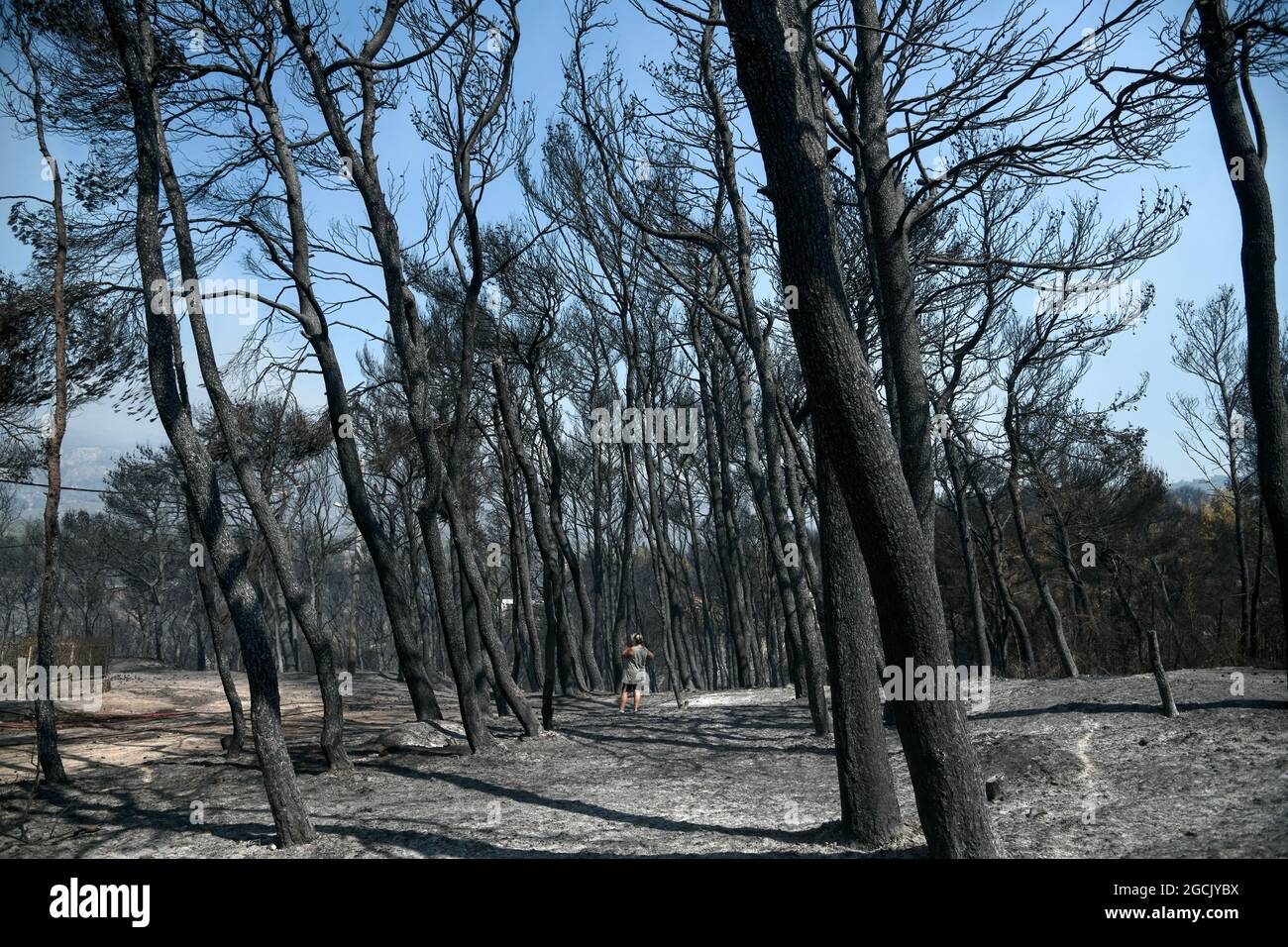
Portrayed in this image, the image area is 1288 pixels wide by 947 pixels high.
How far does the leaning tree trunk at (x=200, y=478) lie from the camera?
6.66 meters

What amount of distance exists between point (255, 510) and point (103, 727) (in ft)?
25.4

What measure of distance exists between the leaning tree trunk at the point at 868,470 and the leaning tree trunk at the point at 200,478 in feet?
14.7

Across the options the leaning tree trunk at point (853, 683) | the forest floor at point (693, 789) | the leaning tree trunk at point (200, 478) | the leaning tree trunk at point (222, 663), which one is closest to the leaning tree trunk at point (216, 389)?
the leaning tree trunk at point (200, 478)

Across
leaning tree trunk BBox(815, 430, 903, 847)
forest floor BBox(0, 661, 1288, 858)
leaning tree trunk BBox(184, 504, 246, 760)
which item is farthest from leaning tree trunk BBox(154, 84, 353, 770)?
leaning tree trunk BBox(815, 430, 903, 847)

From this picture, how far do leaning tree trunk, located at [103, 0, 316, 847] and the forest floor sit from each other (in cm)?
52

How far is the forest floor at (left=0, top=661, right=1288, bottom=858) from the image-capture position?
591 centimetres

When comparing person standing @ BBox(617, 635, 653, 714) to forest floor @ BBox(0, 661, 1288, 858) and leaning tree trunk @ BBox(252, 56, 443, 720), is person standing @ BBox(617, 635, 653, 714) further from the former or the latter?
leaning tree trunk @ BBox(252, 56, 443, 720)

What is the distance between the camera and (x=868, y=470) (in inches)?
180

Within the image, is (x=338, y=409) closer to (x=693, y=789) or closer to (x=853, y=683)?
(x=693, y=789)

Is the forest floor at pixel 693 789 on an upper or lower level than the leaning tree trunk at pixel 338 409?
lower

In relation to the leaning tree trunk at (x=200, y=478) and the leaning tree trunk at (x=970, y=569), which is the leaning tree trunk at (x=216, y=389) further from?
the leaning tree trunk at (x=970, y=569)

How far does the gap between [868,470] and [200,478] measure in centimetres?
518
